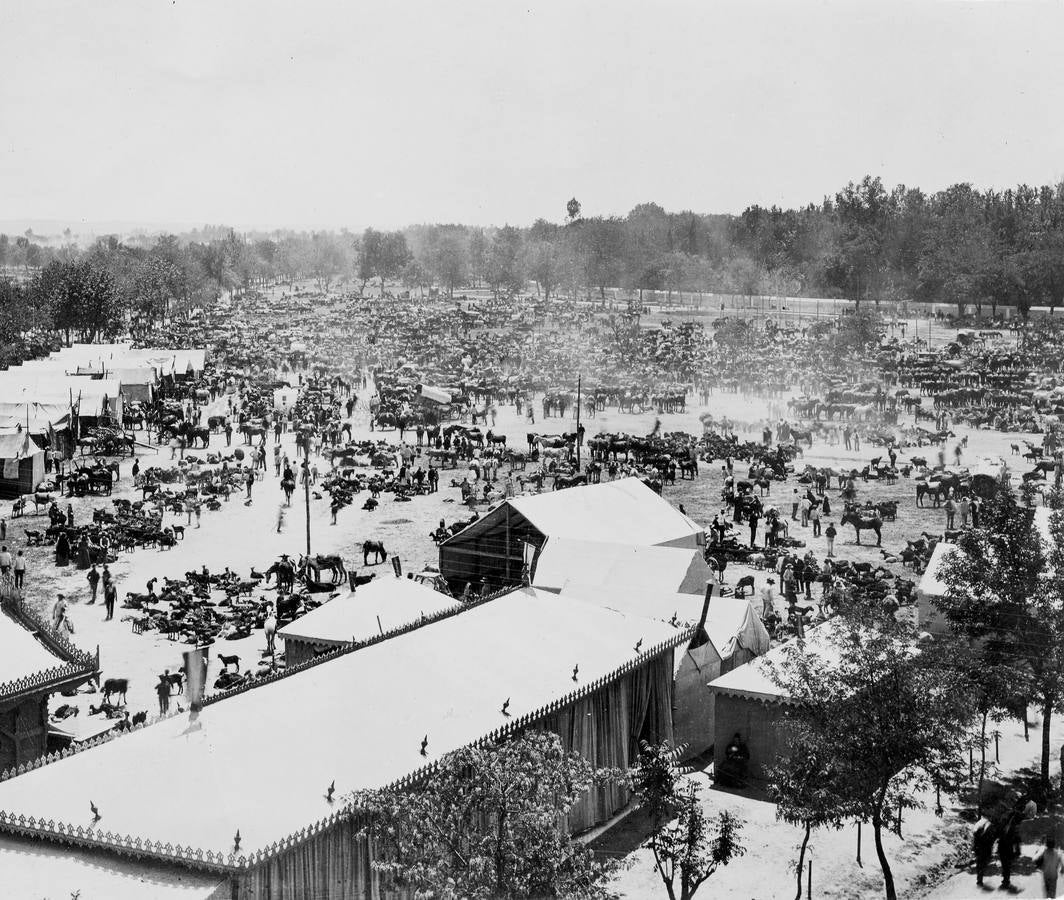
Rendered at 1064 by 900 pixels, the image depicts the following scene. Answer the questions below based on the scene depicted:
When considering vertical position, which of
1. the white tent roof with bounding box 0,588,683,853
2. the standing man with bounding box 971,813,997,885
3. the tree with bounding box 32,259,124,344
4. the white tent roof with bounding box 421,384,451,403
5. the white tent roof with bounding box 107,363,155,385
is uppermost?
the tree with bounding box 32,259,124,344

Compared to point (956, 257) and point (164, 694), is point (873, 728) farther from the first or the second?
point (956, 257)

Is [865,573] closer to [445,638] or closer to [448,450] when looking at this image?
[445,638]

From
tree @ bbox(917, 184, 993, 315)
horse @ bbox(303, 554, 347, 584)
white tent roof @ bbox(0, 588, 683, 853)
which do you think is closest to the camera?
white tent roof @ bbox(0, 588, 683, 853)

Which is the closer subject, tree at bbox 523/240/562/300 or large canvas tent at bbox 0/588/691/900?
large canvas tent at bbox 0/588/691/900

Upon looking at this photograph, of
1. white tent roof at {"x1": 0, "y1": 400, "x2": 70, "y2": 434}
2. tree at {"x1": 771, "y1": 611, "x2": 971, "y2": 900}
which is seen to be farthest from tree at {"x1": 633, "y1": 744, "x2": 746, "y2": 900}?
white tent roof at {"x1": 0, "y1": 400, "x2": 70, "y2": 434}

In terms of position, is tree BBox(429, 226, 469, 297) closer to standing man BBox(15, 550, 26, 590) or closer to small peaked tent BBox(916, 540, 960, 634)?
standing man BBox(15, 550, 26, 590)

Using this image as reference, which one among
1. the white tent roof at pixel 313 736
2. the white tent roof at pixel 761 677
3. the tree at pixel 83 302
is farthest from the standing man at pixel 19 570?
the tree at pixel 83 302

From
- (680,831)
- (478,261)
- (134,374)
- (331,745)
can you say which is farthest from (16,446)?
(478,261)
